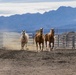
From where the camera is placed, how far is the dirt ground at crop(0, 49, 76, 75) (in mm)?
17500

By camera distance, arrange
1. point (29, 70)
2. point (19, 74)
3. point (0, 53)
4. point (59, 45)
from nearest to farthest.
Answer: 1. point (19, 74)
2. point (29, 70)
3. point (0, 53)
4. point (59, 45)

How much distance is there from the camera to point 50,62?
2077cm

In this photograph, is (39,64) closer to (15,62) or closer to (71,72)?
(15,62)

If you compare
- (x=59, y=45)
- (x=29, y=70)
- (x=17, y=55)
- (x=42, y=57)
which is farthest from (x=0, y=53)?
(x=59, y=45)

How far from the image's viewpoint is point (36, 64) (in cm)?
2009

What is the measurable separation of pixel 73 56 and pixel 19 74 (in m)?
6.99

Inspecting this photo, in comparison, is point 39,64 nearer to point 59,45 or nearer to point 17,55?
point 17,55

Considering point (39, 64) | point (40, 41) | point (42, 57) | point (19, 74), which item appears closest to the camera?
point (19, 74)

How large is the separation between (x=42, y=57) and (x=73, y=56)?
6.13 feet

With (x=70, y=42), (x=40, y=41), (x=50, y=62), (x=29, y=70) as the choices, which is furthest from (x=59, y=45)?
(x=29, y=70)

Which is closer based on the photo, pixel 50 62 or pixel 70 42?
pixel 50 62

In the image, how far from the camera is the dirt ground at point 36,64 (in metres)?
17.5

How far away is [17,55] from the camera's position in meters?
23.6

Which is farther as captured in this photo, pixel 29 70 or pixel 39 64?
pixel 39 64
